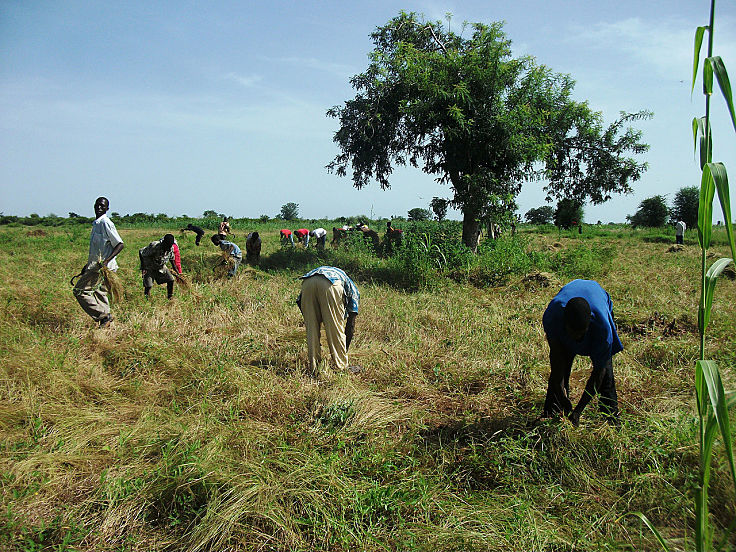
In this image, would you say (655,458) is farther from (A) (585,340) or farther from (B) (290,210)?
(B) (290,210)

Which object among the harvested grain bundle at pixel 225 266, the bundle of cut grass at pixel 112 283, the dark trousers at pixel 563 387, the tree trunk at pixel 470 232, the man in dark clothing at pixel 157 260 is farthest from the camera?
the tree trunk at pixel 470 232

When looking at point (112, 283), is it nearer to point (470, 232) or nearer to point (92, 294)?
point (92, 294)

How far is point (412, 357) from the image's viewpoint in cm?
486

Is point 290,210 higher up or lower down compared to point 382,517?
higher up

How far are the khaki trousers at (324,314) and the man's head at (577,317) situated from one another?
2.25m

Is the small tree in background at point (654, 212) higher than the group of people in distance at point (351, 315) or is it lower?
higher

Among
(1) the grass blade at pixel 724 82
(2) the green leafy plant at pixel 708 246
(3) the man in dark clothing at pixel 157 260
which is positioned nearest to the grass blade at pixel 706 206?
(2) the green leafy plant at pixel 708 246

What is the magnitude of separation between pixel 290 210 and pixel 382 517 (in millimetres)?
53115

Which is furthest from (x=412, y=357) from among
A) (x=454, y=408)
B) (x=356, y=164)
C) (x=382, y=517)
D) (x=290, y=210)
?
(x=290, y=210)

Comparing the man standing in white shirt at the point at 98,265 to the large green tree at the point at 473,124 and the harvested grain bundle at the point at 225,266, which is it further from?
the large green tree at the point at 473,124

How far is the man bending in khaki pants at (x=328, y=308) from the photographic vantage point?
4.51m

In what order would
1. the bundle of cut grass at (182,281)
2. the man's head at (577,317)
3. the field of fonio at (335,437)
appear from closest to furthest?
the field of fonio at (335,437) < the man's head at (577,317) < the bundle of cut grass at (182,281)

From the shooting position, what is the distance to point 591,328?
3.12 m

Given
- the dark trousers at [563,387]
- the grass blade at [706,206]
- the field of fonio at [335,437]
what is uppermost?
the grass blade at [706,206]
